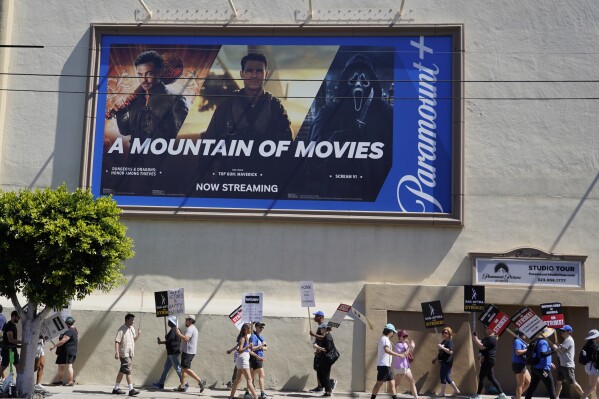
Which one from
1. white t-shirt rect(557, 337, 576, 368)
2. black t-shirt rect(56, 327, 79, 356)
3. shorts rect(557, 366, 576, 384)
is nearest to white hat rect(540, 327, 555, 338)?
white t-shirt rect(557, 337, 576, 368)

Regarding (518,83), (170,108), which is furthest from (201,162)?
(518,83)

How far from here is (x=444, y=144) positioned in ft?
65.0

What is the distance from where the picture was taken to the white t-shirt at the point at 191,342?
1828 centimetres

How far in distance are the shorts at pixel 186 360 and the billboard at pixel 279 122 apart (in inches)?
151

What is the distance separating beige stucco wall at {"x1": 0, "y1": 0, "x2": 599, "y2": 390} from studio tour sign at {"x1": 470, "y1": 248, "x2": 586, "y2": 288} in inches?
10.5

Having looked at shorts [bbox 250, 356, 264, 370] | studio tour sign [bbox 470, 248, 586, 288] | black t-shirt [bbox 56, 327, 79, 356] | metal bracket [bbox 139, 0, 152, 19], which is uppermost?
metal bracket [bbox 139, 0, 152, 19]

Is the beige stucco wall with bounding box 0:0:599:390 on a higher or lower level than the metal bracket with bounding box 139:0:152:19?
lower

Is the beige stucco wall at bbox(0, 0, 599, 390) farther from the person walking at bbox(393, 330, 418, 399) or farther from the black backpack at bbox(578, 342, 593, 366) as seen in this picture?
the black backpack at bbox(578, 342, 593, 366)

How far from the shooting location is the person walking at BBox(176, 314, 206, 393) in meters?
18.1

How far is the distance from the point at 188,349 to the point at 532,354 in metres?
7.85

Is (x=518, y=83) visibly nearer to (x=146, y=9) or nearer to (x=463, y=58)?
(x=463, y=58)

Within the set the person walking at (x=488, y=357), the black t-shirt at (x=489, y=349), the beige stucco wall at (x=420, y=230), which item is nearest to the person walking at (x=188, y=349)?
the beige stucco wall at (x=420, y=230)

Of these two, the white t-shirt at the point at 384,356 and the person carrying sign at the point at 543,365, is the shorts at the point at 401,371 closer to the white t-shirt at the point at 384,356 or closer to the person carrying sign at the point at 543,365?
the white t-shirt at the point at 384,356

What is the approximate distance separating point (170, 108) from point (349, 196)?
212 inches
